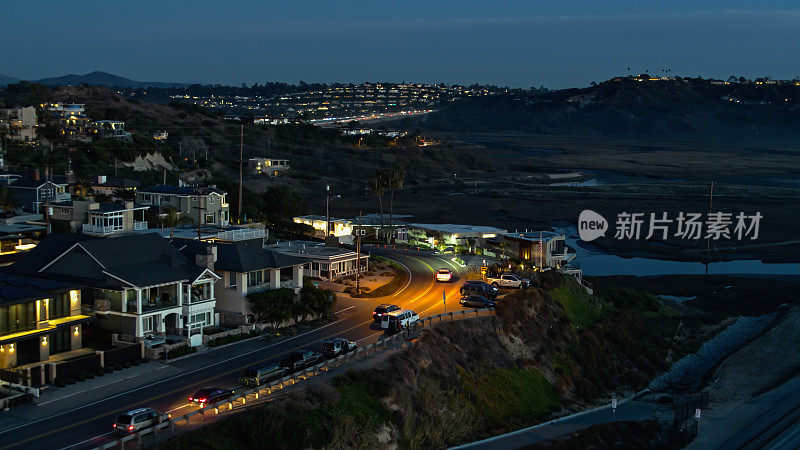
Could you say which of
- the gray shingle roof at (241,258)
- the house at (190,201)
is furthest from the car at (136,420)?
the house at (190,201)

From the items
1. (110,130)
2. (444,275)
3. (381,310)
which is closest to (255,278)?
(381,310)

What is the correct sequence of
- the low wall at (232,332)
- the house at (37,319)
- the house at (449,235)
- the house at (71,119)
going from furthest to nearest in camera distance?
1. the house at (71,119)
2. the house at (449,235)
3. the low wall at (232,332)
4. the house at (37,319)

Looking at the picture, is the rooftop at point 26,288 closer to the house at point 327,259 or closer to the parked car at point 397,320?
the parked car at point 397,320

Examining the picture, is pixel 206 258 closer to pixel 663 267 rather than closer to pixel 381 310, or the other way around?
pixel 381 310

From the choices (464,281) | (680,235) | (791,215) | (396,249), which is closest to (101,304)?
(464,281)

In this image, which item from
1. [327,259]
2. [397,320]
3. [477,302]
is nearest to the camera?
[397,320]

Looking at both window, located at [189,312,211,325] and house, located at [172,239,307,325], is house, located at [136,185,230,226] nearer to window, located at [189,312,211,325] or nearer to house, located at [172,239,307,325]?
house, located at [172,239,307,325]
